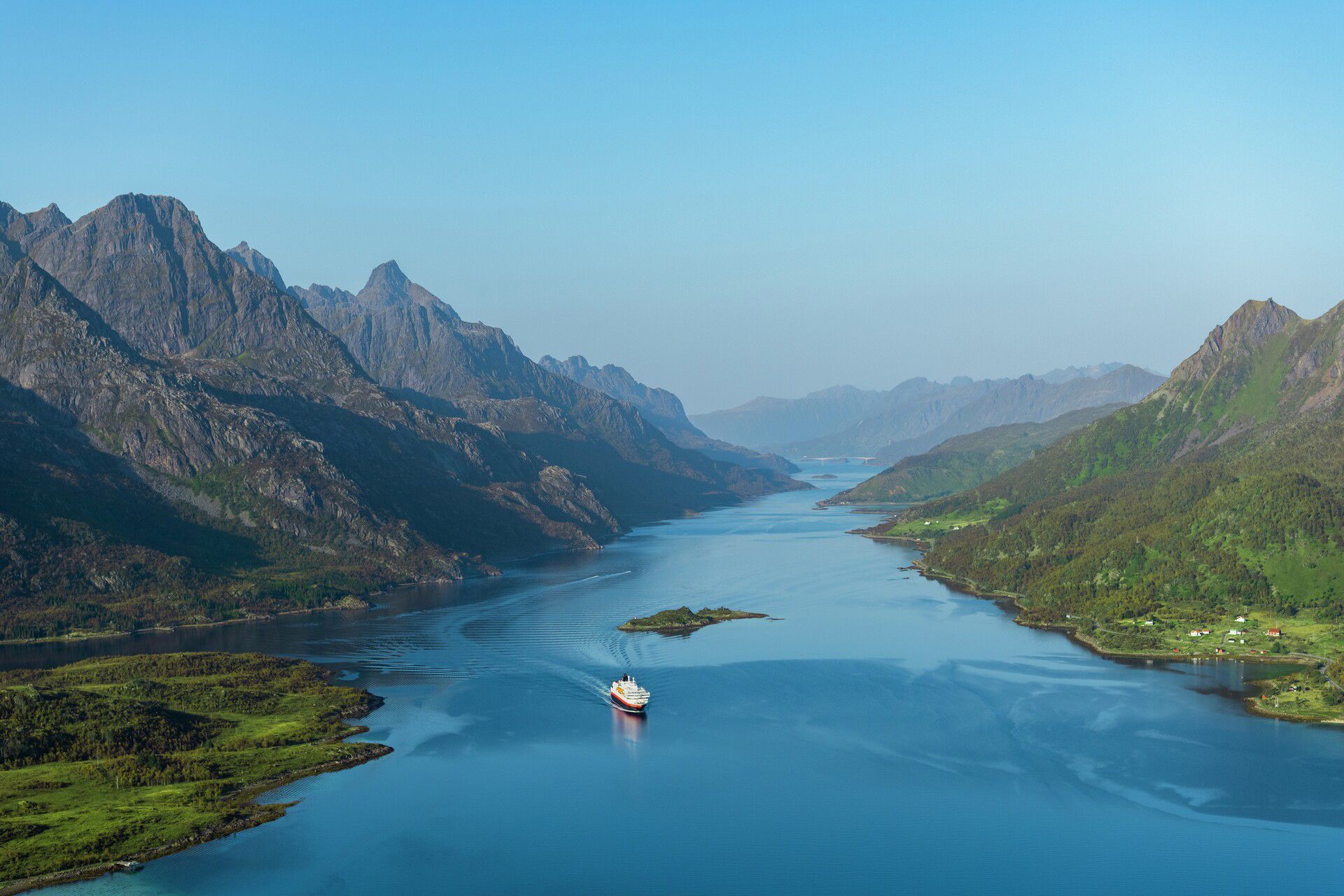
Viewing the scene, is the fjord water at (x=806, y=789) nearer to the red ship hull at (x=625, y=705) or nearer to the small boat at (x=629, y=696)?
the red ship hull at (x=625, y=705)

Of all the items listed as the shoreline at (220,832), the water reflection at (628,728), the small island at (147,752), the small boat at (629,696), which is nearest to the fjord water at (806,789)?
the water reflection at (628,728)

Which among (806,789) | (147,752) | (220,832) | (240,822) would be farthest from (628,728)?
(147,752)

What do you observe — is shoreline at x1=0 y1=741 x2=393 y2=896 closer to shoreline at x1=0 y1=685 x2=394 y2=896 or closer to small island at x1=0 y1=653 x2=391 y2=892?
shoreline at x1=0 y1=685 x2=394 y2=896

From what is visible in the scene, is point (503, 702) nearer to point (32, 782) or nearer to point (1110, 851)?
point (32, 782)

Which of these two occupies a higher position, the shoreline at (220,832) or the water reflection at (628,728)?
the water reflection at (628,728)

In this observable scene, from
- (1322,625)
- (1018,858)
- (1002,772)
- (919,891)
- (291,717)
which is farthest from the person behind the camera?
(1322,625)

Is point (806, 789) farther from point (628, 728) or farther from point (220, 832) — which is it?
point (220, 832)

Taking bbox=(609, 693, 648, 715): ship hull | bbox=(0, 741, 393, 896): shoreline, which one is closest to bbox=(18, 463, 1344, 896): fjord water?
bbox=(0, 741, 393, 896): shoreline

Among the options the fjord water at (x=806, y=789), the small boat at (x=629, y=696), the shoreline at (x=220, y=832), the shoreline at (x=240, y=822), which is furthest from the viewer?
the small boat at (x=629, y=696)

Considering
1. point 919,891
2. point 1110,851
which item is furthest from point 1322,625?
point 919,891
